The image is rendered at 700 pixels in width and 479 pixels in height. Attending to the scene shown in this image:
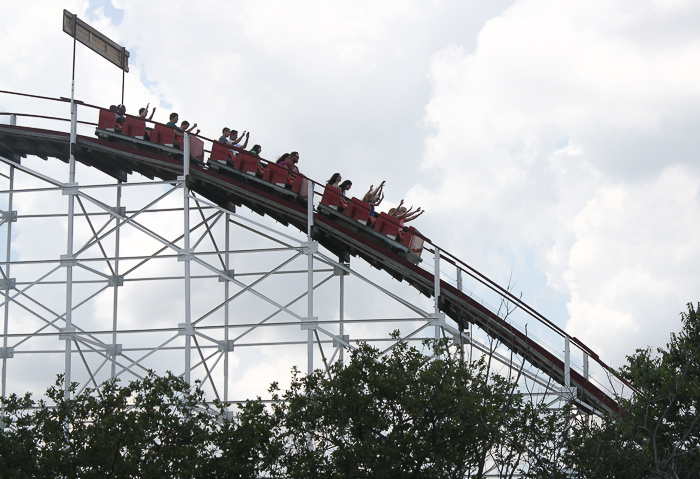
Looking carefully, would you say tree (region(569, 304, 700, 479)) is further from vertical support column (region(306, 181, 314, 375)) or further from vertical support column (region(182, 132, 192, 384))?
vertical support column (region(182, 132, 192, 384))

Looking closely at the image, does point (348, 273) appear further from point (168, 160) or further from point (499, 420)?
point (499, 420)

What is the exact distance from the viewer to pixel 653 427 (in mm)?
22672

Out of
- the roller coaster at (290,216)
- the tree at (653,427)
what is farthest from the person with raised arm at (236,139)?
the tree at (653,427)

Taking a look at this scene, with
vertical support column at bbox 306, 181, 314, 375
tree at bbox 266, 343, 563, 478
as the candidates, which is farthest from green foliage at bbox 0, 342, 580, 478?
vertical support column at bbox 306, 181, 314, 375

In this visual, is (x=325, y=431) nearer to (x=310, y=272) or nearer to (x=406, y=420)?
(x=406, y=420)

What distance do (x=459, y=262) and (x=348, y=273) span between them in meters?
3.11

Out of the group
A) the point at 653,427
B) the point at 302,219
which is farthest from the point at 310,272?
the point at 653,427

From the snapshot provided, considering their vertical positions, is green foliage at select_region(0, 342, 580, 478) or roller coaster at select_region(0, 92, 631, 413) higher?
roller coaster at select_region(0, 92, 631, 413)

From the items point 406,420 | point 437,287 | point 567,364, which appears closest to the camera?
point 406,420

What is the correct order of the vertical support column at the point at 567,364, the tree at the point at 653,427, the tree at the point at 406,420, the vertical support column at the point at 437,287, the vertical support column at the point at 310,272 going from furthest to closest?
the vertical support column at the point at 310,272
the vertical support column at the point at 437,287
the vertical support column at the point at 567,364
the tree at the point at 406,420
the tree at the point at 653,427

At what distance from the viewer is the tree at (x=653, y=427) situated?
14.6 m

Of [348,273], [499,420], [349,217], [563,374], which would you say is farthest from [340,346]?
[499,420]

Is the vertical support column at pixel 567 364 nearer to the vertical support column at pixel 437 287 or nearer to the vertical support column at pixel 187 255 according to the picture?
the vertical support column at pixel 437 287

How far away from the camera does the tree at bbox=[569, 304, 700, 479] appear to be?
47.8 feet
